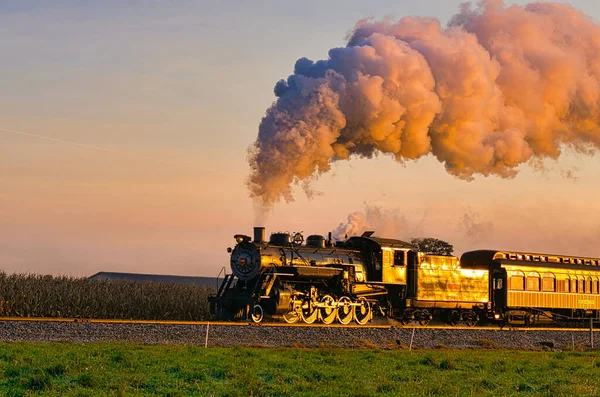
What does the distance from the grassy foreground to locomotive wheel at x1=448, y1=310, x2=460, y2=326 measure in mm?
15134

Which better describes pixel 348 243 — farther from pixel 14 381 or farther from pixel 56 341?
pixel 14 381

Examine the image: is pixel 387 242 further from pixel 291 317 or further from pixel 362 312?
pixel 291 317

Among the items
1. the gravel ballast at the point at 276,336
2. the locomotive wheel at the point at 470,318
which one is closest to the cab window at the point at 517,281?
the locomotive wheel at the point at 470,318

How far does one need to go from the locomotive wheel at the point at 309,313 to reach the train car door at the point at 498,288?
11.2 meters

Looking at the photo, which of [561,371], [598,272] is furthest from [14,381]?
[598,272]

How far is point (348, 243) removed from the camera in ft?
125

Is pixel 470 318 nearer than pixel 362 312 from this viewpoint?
No

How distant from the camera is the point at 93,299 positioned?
39281mm

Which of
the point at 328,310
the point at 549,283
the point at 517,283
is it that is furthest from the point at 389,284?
the point at 549,283

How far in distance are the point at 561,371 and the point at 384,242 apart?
1627 cm

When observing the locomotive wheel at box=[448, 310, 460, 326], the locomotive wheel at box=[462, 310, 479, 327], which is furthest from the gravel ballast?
the locomotive wheel at box=[462, 310, 479, 327]

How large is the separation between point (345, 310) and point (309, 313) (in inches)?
68.4

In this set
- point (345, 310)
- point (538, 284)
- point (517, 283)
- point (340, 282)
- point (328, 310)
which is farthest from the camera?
point (538, 284)

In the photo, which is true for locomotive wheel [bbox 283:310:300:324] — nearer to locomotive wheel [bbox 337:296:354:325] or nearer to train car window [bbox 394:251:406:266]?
locomotive wheel [bbox 337:296:354:325]
